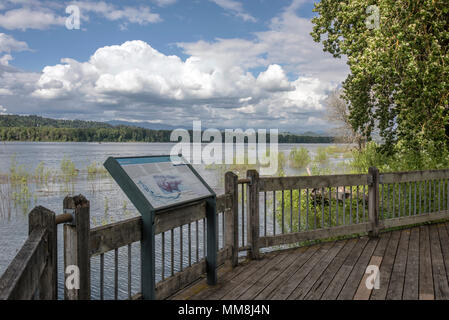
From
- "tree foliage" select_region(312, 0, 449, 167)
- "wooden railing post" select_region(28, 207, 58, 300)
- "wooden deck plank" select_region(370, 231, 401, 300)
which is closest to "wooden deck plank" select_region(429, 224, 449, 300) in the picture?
"wooden deck plank" select_region(370, 231, 401, 300)

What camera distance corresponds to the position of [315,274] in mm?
4203

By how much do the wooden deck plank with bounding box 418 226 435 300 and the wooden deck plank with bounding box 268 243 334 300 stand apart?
120cm

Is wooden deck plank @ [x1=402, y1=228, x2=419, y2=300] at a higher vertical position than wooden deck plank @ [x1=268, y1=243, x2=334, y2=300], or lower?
lower

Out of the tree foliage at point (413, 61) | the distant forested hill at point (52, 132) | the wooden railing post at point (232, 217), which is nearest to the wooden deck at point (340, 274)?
the wooden railing post at point (232, 217)

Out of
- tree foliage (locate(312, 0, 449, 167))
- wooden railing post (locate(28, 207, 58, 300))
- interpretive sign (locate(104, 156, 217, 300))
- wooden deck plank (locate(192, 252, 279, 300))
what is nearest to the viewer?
wooden railing post (locate(28, 207, 58, 300))

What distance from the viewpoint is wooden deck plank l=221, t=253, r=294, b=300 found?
358 centimetres

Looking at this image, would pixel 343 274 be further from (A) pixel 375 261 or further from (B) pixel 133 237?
(B) pixel 133 237

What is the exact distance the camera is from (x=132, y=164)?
122 inches

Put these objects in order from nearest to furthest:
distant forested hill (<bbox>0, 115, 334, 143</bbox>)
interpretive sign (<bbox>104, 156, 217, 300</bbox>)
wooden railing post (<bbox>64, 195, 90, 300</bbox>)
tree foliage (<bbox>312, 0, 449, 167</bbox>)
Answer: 1. wooden railing post (<bbox>64, 195, 90, 300</bbox>)
2. interpretive sign (<bbox>104, 156, 217, 300</bbox>)
3. tree foliage (<bbox>312, 0, 449, 167</bbox>)
4. distant forested hill (<bbox>0, 115, 334, 143</bbox>)

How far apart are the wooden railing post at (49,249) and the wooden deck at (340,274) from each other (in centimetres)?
157

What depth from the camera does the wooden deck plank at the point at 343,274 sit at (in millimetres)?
3602

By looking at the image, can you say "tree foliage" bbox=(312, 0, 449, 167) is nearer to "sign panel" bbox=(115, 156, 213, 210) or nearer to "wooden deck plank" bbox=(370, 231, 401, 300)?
"wooden deck plank" bbox=(370, 231, 401, 300)
